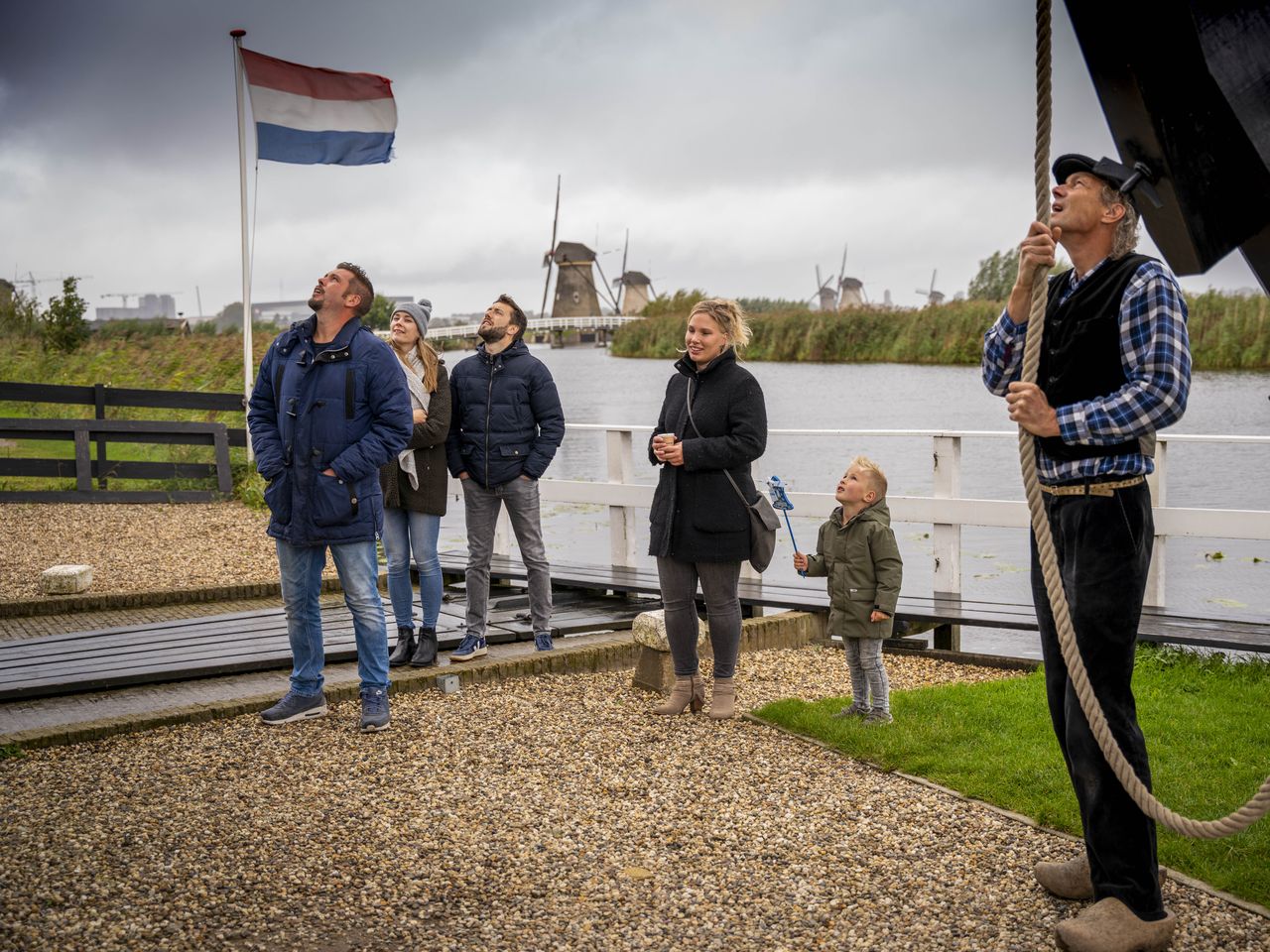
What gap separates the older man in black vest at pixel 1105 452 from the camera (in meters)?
2.79

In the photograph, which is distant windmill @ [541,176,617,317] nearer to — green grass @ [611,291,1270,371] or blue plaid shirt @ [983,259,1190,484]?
green grass @ [611,291,1270,371]

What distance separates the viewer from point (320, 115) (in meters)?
13.6

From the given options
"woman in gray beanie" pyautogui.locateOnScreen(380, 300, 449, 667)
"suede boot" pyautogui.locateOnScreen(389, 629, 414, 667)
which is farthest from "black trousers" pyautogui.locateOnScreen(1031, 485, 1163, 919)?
"suede boot" pyautogui.locateOnScreen(389, 629, 414, 667)

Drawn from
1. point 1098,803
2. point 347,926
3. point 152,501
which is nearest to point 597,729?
point 347,926

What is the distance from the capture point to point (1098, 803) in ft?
9.71

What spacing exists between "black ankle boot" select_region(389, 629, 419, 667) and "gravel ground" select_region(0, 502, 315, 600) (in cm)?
251

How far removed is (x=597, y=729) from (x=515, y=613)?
7.50 feet

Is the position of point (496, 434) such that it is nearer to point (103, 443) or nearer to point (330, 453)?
point (330, 453)

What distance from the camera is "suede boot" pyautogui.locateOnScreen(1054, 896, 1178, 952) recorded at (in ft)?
9.43

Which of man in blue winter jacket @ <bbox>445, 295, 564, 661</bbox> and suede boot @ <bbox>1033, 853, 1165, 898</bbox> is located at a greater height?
man in blue winter jacket @ <bbox>445, 295, 564, 661</bbox>

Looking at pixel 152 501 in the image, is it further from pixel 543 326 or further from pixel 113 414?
pixel 543 326

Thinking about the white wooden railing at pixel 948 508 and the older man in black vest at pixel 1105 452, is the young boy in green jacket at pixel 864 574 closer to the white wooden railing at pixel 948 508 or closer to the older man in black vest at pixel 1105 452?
the white wooden railing at pixel 948 508

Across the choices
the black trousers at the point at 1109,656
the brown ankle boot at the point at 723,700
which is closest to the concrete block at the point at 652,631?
the brown ankle boot at the point at 723,700

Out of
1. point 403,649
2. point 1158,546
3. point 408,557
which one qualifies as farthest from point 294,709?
point 1158,546
